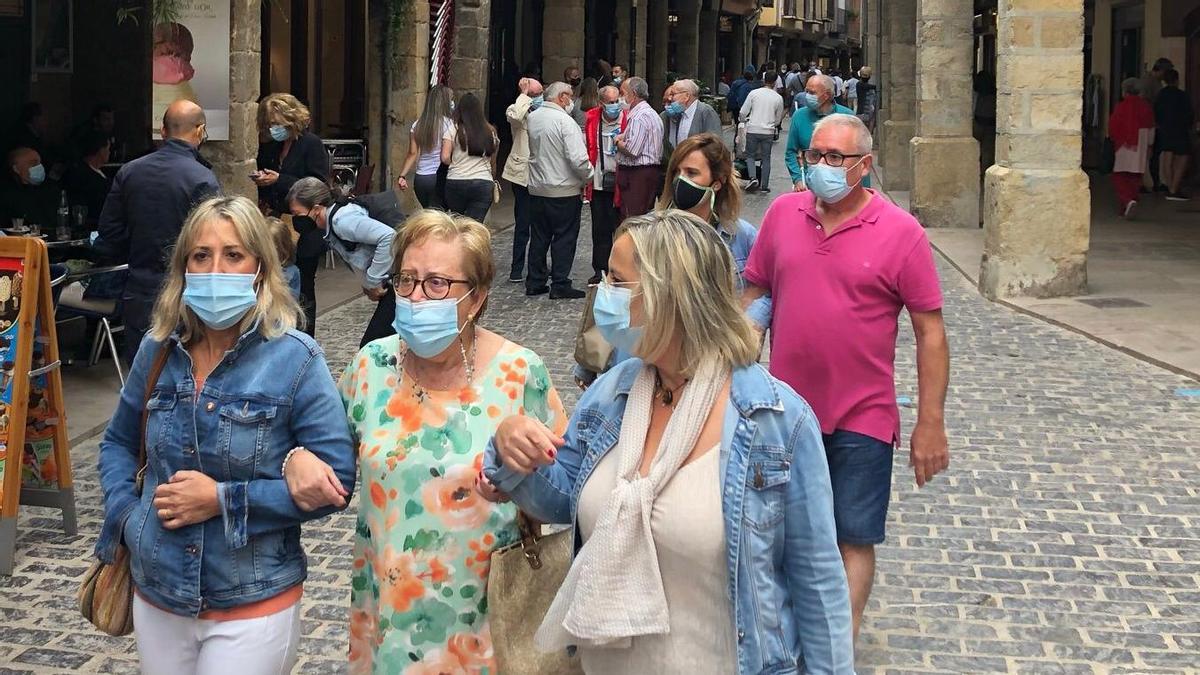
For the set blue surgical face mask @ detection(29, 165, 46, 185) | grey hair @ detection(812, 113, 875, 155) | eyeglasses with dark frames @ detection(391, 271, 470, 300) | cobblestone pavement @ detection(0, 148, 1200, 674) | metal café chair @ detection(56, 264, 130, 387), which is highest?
grey hair @ detection(812, 113, 875, 155)

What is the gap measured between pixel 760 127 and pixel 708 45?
27.2 m

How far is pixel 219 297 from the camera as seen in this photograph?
329 cm

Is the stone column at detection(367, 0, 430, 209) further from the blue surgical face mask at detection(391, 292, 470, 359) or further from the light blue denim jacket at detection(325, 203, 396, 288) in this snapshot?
the blue surgical face mask at detection(391, 292, 470, 359)

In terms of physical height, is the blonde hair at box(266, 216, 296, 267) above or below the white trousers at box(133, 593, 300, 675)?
above

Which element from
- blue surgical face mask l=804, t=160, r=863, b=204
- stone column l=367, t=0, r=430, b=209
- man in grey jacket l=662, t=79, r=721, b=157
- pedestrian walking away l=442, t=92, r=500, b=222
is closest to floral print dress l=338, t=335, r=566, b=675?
blue surgical face mask l=804, t=160, r=863, b=204

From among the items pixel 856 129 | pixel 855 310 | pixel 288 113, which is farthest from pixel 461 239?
pixel 288 113

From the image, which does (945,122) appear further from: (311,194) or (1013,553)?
(311,194)

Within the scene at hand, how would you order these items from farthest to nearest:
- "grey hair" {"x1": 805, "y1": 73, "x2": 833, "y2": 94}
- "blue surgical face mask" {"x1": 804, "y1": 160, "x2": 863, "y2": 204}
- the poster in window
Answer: the poster in window < "grey hair" {"x1": 805, "y1": 73, "x2": 833, "y2": 94} < "blue surgical face mask" {"x1": 804, "y1": 160, "x2": 863, "y2": 204}

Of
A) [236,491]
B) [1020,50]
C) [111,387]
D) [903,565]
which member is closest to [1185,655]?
[903,565]

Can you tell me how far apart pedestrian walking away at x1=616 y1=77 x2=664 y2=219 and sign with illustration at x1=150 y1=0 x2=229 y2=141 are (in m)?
3.59

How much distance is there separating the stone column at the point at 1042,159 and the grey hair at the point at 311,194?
766 centimetres

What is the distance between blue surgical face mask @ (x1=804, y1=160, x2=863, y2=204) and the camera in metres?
4.73

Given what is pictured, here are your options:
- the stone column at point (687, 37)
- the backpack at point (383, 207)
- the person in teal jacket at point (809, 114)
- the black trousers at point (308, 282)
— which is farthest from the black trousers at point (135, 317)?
the stone column at point (687, 37)

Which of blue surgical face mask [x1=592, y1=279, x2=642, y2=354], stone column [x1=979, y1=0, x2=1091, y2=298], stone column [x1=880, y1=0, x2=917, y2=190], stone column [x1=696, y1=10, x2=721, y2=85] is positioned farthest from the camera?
stone column [x1=696, y1=10, x2=721, y2=85]
